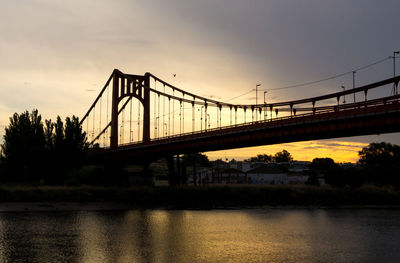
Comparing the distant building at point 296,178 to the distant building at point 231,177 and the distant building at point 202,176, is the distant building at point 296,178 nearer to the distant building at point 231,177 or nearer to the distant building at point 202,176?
the distant building at point 231,177

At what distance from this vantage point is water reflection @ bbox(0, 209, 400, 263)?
34406mm

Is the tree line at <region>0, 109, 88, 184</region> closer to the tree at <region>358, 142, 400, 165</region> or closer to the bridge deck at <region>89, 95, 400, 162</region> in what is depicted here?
the bridge deck at <region>89, 95, 400, 162</region>

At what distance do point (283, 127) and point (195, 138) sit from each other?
18.6 meters

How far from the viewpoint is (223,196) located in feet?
247

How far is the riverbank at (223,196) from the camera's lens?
231 feet

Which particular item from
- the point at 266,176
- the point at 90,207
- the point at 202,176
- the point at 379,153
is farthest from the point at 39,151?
the point at 379,153

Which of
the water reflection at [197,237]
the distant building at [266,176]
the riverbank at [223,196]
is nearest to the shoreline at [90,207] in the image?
the riverbank at [223,196]

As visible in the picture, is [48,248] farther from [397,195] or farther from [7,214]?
[397,195]

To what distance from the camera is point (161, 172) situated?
383 ft

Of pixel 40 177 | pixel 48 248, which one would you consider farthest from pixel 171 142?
pixel 48 248

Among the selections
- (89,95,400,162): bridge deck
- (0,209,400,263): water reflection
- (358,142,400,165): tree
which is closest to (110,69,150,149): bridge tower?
(89,95,400,162): bridge deck

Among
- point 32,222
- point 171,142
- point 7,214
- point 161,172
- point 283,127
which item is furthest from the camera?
point 161,172

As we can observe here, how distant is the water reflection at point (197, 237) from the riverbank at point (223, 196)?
961cm

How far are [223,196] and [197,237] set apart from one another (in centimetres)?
3251
